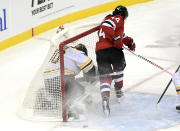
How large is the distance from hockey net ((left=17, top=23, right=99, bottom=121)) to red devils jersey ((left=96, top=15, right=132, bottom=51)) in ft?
0.56

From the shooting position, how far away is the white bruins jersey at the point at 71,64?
12.4 ft

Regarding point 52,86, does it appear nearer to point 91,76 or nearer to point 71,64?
point 71,64

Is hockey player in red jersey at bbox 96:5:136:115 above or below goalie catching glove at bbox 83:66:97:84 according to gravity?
above

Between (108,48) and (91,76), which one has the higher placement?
(108,48)

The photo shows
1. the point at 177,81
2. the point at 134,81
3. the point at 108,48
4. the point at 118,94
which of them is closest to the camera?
the point at 177,81

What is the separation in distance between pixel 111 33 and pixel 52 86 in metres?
0.72

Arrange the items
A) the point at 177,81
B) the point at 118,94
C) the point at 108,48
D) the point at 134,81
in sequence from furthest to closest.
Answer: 1. the point at 134,81
2. the point at 118,94
3. the point at 108,48
4. the point at 177,81

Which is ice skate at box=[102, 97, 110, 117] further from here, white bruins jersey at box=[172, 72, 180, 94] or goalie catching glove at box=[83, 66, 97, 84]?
white bruins jersey at box=[172, 72, 180, 94]

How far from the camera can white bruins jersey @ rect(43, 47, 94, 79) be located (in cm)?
378

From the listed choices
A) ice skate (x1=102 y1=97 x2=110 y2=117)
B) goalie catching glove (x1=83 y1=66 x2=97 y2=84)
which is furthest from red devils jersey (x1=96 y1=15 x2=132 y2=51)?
ice skate (x1=102 y1=97 x2=110 y2=117)

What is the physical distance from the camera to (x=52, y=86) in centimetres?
382

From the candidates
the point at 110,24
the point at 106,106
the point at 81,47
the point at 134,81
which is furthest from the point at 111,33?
the point at 134,81

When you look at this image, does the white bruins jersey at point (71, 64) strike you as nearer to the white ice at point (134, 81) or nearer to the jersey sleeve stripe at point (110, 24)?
the jersey sleeve stripe at point (110, 24)

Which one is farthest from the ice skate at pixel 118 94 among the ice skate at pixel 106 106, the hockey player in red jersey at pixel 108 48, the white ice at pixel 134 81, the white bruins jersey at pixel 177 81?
the white bruins jersey at pixel 177 81
